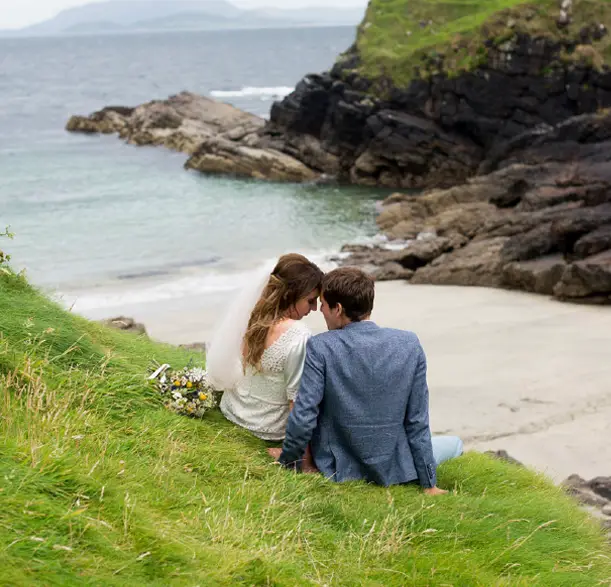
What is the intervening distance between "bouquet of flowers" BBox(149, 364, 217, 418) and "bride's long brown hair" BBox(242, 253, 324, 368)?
2.07ft

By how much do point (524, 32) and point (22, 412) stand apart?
41.7 meters

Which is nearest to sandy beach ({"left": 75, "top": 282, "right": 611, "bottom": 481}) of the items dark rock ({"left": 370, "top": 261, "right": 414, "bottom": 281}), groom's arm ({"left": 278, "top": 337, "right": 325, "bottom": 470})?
dark rock ({"left": 370, "top": 261, "right": 414, "bottom": 281})

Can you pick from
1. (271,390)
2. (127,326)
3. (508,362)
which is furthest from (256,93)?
(271,390)

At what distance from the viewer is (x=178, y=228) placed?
3316 cm

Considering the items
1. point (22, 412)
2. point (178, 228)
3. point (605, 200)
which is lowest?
point (178, 228)

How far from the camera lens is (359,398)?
5.61m

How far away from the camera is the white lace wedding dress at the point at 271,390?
19.1 feet

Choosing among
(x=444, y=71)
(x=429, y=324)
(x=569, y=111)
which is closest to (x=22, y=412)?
(x=429, y=324)

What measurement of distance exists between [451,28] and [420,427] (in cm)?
4667

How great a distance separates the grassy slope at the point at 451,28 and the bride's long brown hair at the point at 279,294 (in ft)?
129

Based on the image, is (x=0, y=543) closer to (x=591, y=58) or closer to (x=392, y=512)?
(x=392, y=512)

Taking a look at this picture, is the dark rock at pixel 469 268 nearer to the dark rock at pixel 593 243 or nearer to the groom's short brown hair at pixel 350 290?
the dark rock at pixel 593 243

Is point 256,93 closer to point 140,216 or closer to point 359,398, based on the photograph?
point 140,216

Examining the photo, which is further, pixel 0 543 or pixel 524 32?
pixel 524 32
